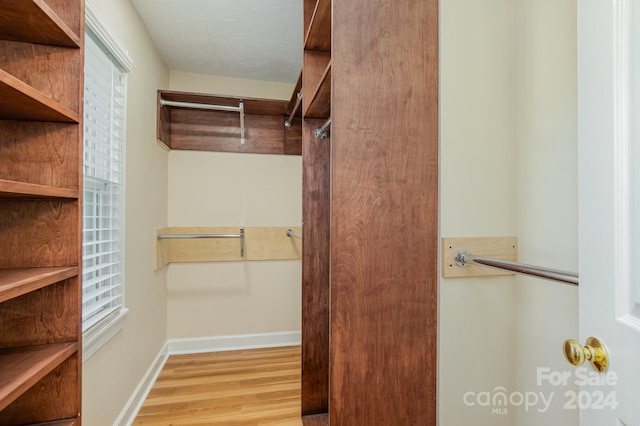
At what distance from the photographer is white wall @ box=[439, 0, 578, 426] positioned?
999 millimetres

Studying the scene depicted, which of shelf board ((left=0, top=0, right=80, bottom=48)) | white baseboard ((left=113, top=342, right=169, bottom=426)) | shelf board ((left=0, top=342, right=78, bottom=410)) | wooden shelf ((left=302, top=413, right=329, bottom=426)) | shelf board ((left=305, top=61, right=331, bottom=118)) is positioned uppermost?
shelf board ((left=305, top=61, right=331, bottom=118))

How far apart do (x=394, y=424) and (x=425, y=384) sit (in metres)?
0.18

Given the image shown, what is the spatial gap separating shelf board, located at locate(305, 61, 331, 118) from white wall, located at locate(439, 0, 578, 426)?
46 cm

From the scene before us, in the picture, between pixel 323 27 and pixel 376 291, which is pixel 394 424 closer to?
pixel 376 291

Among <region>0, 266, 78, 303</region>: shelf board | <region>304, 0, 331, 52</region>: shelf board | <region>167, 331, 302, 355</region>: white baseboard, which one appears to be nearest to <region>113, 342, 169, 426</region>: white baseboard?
<region>167, 331, 302, 355</region>: white baseboard

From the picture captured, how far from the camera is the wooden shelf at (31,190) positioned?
0.63m

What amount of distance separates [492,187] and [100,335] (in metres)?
1.85

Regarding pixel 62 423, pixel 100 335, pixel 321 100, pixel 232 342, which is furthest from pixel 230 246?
pixel 62 423

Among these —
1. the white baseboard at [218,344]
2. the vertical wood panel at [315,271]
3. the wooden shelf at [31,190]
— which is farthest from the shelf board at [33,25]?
the white baseboard at [218,344]

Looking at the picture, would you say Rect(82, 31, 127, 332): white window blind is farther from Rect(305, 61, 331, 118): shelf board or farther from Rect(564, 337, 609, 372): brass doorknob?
Rect(564, 337, 609, 372): brass doorknob

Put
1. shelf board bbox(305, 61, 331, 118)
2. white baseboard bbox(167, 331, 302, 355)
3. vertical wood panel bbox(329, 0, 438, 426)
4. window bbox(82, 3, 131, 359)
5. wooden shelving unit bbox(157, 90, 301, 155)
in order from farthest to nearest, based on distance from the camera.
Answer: white baseboard bbox(167, 331, 302, 355) → wooden shelving unit bbox(157, 90, 301, 155) → window bbox(82, 3, 131, 359) → shelf board bbox(305, 61, 331, 118) → vertical wood panel bbox(329, 0, 438, 426)

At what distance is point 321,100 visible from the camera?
4.65ft

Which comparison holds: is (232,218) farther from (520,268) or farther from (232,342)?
(520,268)

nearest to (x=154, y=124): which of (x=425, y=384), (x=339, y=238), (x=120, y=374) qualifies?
(x=120, y=374)
